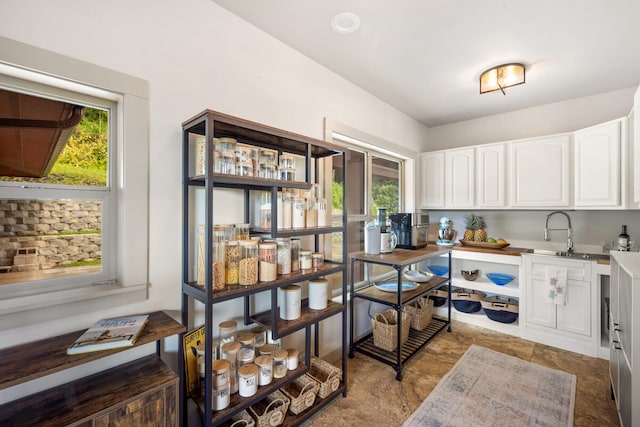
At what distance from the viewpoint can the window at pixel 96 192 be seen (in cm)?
111

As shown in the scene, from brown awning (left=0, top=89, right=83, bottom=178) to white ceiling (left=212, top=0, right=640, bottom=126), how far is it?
1.06 metres

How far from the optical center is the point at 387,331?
249 cm

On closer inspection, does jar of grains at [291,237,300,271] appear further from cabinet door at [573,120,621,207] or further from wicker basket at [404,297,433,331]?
cabinet door at [573,120,621,207]

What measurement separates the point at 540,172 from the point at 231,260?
3345 mm

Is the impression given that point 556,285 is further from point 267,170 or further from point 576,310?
point 267,170

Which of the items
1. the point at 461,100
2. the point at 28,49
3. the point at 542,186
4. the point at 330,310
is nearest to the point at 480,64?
the point at 461,100

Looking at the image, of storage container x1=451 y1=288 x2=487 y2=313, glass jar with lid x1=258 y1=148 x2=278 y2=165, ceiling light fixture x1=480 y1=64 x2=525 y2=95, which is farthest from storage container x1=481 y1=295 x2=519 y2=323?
glass jar with lid x1=258 y1=148 x2=278 y2=165

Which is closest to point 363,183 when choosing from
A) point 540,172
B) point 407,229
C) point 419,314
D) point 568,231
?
point 407,229

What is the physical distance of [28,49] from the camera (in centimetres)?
109

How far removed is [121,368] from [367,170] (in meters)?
2.69

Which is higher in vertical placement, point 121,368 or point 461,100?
point 461,100

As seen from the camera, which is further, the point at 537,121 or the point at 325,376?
the point at 537,121

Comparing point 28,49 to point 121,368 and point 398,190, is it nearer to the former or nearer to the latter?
point 121,368

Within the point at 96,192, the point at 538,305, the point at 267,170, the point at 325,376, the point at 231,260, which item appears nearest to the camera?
the point at 96,192
